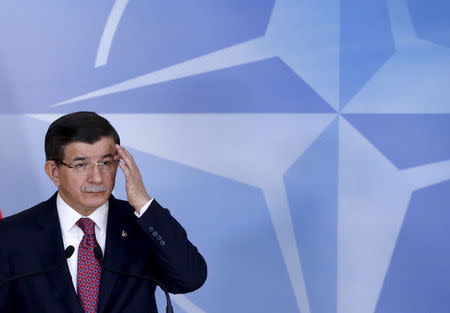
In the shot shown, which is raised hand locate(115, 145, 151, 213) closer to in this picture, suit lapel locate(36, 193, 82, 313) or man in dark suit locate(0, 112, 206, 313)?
man in dark suit locate(0, 112, 206, 313)

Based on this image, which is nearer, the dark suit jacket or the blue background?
the dark suit jacket

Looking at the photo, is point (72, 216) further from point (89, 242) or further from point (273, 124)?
point (273, 124)

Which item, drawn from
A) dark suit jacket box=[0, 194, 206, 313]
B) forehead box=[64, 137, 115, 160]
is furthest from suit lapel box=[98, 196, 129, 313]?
forehead box=[64, 137, 115, 160]

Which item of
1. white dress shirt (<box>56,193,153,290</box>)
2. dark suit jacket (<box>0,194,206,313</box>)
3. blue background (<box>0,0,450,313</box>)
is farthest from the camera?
blue background (<box>0,0,450,313</box>)

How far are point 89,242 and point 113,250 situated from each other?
0.08m

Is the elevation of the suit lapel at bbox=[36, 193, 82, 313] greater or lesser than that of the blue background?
lesser

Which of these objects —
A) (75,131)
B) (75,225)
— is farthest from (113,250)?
(75,131)

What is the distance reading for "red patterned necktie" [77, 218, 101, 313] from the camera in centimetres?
217

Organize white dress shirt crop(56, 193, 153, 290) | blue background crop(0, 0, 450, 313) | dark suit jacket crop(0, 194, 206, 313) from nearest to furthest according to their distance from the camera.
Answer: dark suit jacket crop(0, 194, 206, 313) → white dress shirt crop(56, 193, 153, 290) → blue background crop(0, 0, 450, 313)

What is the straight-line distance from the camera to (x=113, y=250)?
2215 millimetres

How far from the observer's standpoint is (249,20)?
3447 millimetres

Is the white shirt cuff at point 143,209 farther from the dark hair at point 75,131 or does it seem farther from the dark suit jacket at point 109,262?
the dark hair at point 75,131

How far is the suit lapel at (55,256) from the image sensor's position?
2.13 meters

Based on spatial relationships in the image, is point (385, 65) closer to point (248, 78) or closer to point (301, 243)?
point (248, 78)
